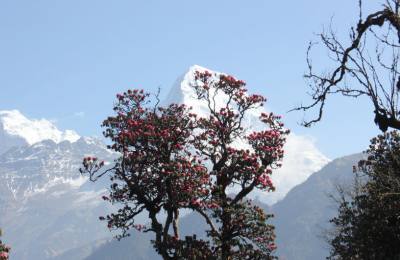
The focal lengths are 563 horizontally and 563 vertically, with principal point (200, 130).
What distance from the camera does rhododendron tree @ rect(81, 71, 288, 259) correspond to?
27984mm

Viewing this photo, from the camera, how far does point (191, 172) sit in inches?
1103

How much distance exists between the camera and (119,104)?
99.6 feet

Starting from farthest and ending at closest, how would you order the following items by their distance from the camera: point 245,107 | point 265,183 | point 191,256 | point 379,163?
1. point 379,163
2. point 245,107
3. point 265,183
4. point 191,256

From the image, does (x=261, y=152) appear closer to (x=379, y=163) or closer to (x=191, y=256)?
(x=191, y=256)

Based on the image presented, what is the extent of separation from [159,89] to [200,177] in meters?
5.33

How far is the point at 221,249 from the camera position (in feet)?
95.5

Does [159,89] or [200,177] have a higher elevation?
[159,89]

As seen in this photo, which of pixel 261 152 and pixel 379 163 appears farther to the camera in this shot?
pixel 379 163

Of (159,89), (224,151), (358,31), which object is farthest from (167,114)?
(358,31)

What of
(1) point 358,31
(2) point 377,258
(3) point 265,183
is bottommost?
(2) point 377,258

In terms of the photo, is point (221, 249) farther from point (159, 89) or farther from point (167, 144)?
point (159, 89)

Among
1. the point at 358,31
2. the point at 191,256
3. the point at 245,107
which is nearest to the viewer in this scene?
the point at 358,31

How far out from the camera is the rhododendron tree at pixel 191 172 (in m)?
28.0

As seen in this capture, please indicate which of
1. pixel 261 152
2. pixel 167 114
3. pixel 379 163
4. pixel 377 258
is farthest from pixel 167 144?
pixel 379 163
